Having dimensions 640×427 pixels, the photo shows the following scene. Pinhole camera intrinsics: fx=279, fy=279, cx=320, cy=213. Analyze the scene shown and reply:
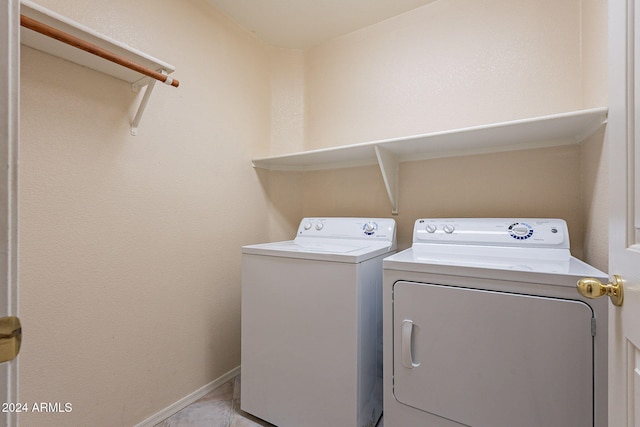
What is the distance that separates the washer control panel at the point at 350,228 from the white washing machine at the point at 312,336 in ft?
0.53

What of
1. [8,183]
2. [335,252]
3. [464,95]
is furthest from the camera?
[464,95]

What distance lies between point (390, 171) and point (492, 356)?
3.91 ft

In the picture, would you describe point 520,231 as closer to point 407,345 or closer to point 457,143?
point 457,143

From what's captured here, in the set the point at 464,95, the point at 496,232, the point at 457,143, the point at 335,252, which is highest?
the point at 464,95

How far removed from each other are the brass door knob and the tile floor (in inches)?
52.7

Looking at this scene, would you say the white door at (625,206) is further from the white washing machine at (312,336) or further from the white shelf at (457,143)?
the white washing machine at (312,336)

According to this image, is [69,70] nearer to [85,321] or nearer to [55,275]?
[55,275]

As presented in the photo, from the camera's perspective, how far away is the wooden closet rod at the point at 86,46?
0.96 m

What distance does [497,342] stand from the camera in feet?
3.42

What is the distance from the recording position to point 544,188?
5.10ft

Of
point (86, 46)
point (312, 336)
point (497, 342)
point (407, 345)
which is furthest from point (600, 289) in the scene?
point (86, 46)

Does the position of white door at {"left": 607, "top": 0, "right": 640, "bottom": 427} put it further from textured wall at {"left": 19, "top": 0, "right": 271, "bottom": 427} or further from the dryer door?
textured wall at {"left": 19, "top": 0, "right": 271, "bottom": 427}

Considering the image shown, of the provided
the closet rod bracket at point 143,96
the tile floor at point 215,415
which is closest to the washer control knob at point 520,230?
the tile floor at point 215,415

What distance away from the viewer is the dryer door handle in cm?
119
